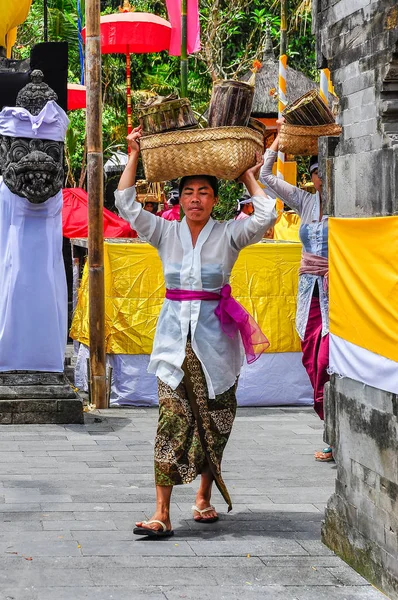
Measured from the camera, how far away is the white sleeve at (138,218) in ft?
20.3

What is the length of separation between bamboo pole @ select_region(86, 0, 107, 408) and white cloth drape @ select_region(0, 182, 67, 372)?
540 millimetres

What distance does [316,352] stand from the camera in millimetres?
8102

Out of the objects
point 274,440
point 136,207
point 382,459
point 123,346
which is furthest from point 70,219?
point 382,459

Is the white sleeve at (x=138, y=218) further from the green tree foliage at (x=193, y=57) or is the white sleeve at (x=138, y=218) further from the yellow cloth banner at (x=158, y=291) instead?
the green tree foliage at (x=193, y=57)

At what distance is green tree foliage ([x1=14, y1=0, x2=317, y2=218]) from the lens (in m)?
20.5

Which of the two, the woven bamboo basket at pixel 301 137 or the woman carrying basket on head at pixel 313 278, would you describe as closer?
the woven bamboo basket at pixel 301 137

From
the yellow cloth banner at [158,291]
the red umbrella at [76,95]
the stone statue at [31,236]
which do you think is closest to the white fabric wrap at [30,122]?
the stone statue at [31,236]

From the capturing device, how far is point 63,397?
30.7 ft

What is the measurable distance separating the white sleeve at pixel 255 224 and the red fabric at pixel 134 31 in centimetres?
864

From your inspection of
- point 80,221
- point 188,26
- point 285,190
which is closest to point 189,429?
point 285,190

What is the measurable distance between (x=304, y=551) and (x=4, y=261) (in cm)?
460

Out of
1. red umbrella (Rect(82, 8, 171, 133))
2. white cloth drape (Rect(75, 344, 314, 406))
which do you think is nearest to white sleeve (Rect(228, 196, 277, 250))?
white cloth drape (Rect(75, 344, 314, 406))

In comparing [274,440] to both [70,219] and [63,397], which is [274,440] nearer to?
[63,397]

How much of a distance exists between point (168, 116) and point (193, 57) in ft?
52.7
